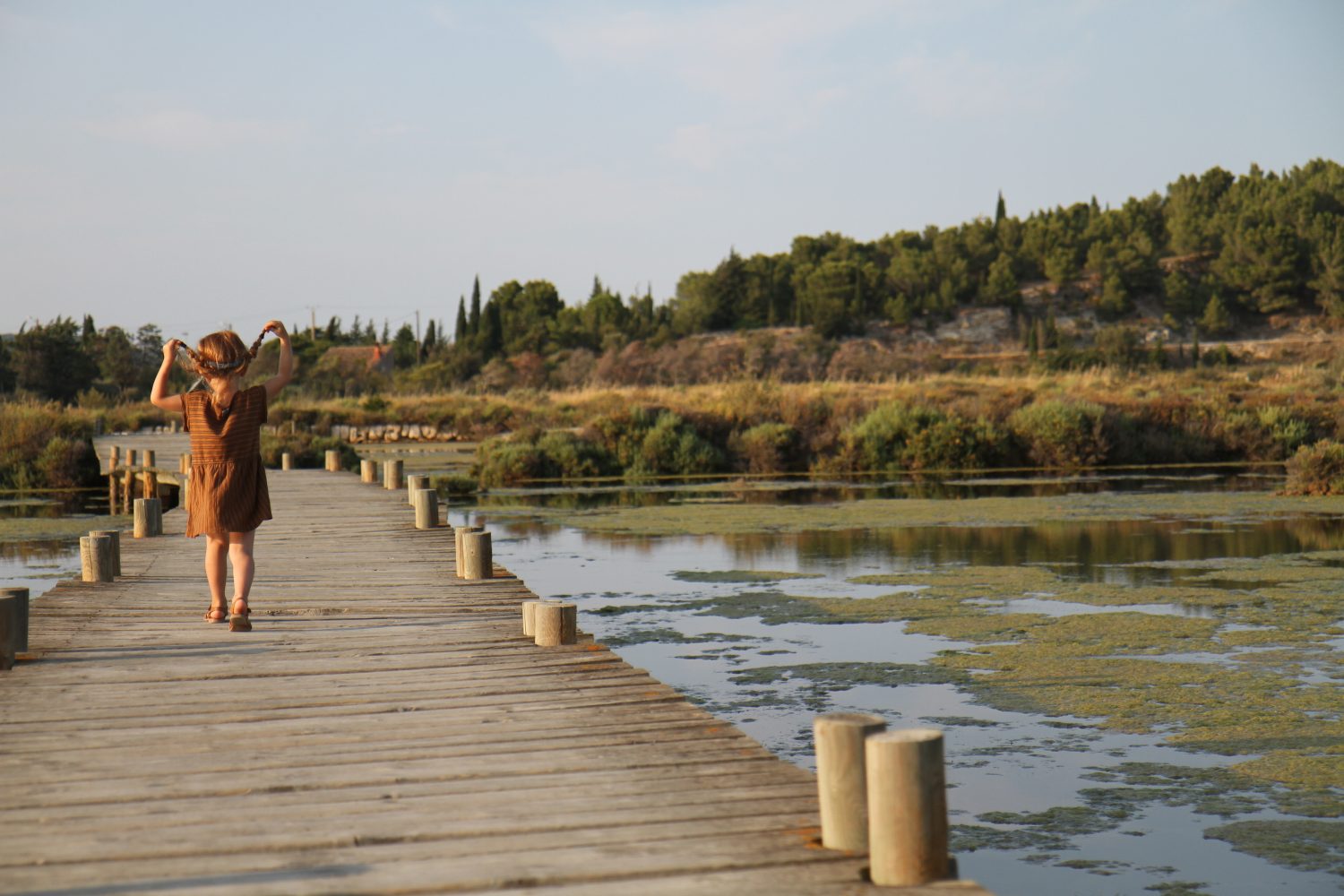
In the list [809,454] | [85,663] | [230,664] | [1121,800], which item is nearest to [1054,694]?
[1121,800]

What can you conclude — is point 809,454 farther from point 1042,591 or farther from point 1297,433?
point 1042,591

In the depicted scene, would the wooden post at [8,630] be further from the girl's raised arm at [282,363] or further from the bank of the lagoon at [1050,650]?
the bank of the lagoon at [1050,650]

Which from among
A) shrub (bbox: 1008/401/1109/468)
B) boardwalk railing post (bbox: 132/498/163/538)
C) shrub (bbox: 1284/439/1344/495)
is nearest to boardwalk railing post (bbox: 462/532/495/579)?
boardwalk railing post (bbox: 132/498/163/538)

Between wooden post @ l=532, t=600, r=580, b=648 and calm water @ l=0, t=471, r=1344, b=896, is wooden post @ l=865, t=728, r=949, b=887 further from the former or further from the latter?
wooden post @ l=532, t=600, r=580, b=648

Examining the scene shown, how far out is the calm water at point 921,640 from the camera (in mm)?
5969

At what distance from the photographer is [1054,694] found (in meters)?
8.72

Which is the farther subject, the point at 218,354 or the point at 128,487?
the point at 128,487

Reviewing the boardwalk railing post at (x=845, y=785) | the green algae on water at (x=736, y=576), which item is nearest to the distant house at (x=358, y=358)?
the green algae on water at (x=736, y=576)

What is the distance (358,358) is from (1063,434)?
46.0 metres

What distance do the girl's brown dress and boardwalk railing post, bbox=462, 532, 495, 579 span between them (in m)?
2.75

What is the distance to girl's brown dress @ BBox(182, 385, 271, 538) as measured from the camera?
293 inches

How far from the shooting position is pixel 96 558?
32.4 feet

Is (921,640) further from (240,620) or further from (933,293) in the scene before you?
(933,293)

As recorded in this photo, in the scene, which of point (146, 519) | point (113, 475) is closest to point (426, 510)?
point (146, 519)
